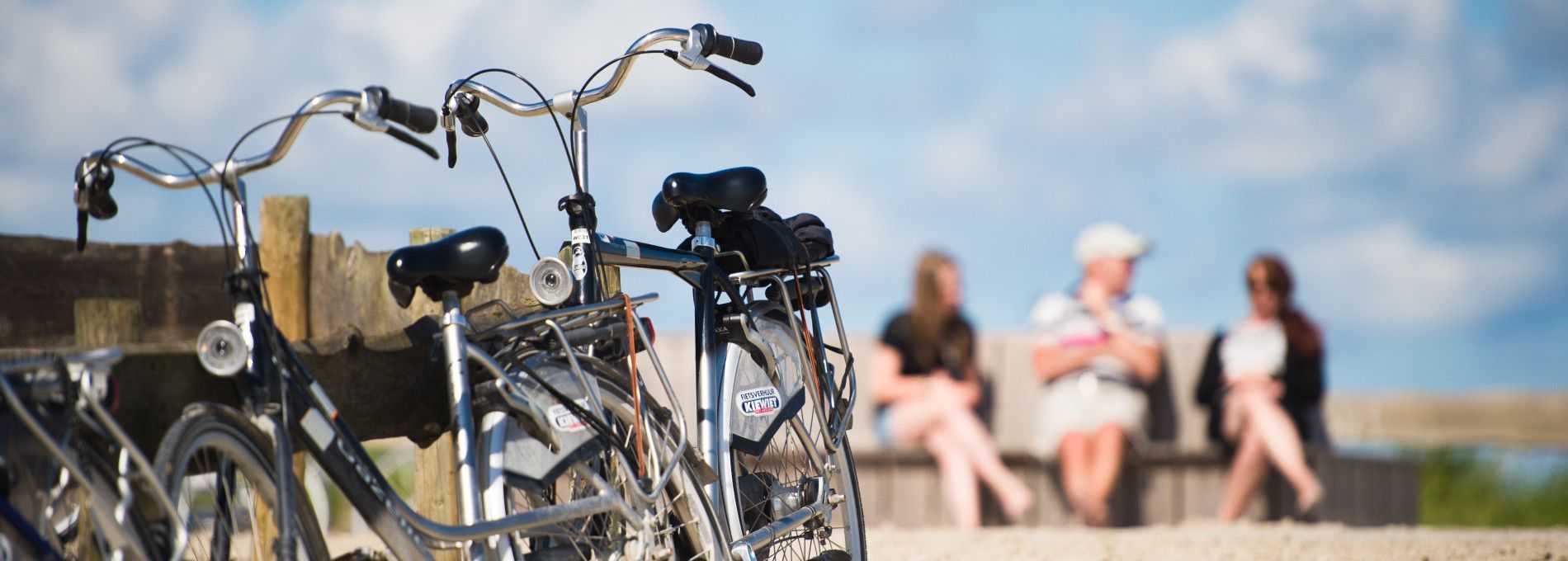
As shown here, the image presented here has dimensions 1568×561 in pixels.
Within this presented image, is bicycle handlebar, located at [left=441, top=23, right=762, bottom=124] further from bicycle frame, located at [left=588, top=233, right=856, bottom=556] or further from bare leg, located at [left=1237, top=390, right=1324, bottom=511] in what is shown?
bare leg, located at [left=1237, top=390, right=1324, bottom=511]

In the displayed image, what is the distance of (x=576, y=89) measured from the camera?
3.65m

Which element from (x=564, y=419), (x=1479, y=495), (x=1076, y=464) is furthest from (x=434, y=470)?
(x=1479, y=495)

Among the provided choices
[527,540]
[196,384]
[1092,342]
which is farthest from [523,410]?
[1092,342]

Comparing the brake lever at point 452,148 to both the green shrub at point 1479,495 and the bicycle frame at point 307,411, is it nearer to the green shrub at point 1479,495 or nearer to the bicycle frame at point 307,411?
the bicycle frame at point 307,411

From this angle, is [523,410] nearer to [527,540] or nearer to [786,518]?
[527,540]

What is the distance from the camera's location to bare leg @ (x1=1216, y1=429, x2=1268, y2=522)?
8.66 meters

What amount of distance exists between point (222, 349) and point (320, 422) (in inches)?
9.7

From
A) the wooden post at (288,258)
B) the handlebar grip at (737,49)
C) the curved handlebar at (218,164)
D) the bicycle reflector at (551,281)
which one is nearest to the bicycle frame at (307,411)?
the curved handlebar at (218,164)

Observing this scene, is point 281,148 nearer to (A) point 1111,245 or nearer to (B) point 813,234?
(B) point 813,234

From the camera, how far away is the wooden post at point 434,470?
465 cm

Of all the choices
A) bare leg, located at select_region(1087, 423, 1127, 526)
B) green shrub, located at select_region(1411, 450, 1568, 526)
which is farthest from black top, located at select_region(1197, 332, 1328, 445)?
green shrub, located at select_region(1411, 450, 1568, 526)

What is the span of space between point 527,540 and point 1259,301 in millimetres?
6275

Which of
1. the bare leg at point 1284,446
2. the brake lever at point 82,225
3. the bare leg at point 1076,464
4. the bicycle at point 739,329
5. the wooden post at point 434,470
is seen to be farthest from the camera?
the bare leg at point 1076,464

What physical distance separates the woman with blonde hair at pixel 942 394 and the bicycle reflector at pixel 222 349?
6.43 meters
